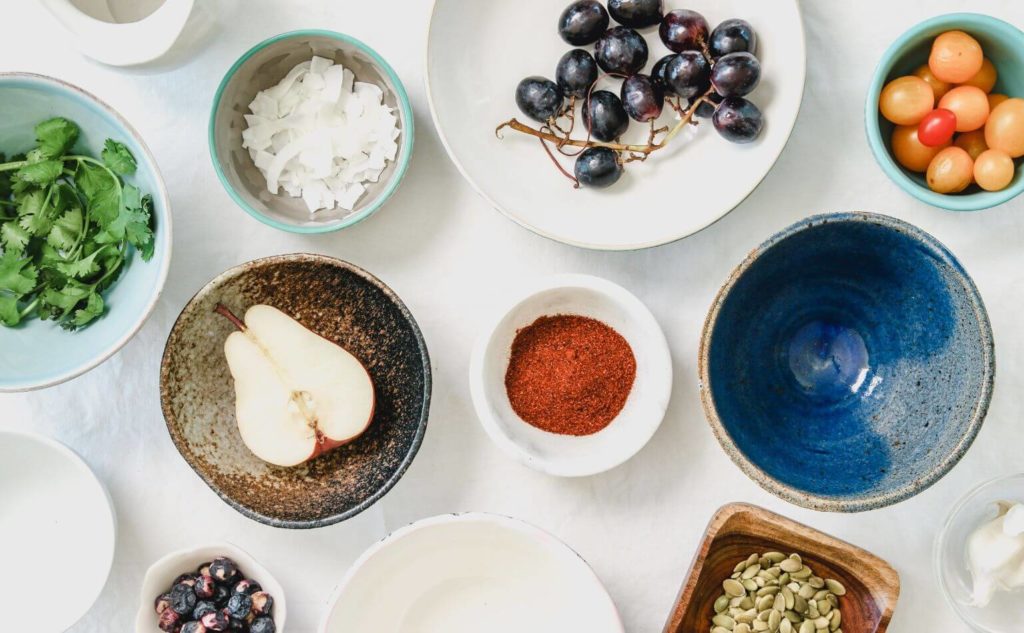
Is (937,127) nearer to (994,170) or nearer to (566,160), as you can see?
(994,170)

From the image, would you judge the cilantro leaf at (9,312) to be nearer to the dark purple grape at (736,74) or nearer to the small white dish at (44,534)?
the small white dish at (44,534)

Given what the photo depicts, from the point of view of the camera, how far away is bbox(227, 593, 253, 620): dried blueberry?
3.31 feet

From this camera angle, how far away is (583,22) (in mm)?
992

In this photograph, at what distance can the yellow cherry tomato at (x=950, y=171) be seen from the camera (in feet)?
3.13

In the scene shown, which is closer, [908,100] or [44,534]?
[908,100]

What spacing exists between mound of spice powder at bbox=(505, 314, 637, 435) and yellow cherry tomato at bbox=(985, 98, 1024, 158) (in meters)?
0.44

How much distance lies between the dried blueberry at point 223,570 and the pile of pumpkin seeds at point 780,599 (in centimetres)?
54

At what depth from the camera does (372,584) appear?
40.6 inches

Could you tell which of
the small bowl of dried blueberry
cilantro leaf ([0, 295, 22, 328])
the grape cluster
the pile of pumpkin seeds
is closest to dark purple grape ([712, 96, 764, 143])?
the grape cluster

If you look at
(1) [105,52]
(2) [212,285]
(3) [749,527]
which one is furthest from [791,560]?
(1) [105,52]

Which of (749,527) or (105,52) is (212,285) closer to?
(105,52)

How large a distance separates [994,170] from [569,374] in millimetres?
490

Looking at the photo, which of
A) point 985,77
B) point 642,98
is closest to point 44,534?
point 642,98

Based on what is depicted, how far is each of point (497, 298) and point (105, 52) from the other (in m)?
0.50
